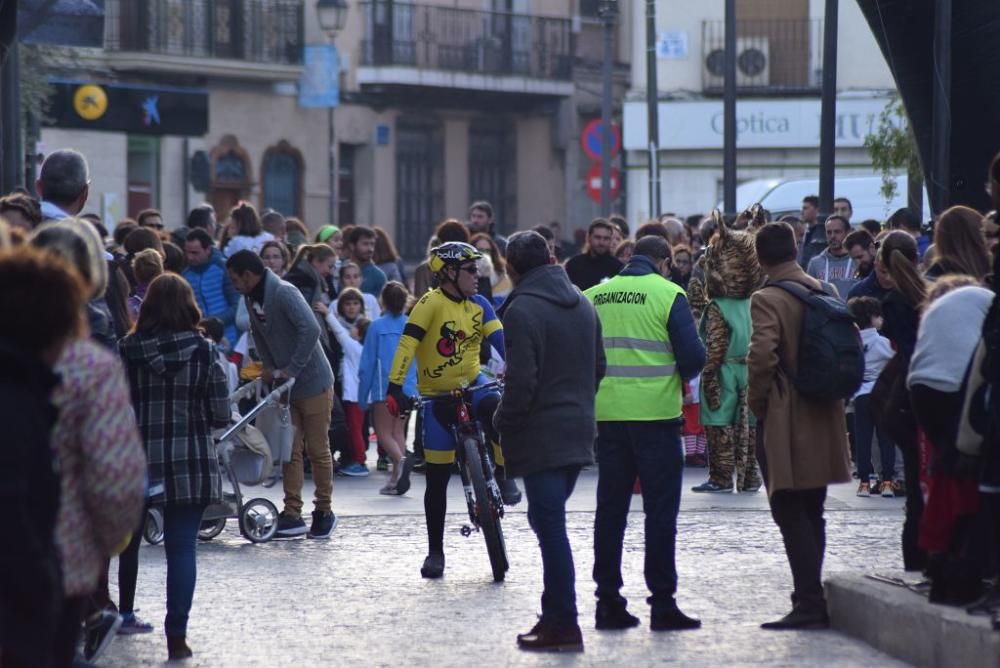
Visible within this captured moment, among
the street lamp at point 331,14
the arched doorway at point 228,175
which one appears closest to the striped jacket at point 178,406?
the street lamp at point 331,14

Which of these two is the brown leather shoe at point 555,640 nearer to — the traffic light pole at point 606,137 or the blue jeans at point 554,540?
the blue jeans at point 554,540

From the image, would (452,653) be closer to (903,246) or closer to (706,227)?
(903,246)

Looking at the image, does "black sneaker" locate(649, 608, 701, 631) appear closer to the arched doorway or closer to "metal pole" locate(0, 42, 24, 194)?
"metal pole" locate(0, 42, 24, 194)

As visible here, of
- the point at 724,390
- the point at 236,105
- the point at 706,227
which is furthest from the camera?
the point at 236,105

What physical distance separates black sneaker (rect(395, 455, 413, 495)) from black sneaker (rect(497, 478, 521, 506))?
3.00ft

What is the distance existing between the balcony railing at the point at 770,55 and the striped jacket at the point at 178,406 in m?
31.8

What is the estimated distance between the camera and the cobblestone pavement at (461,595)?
858cm

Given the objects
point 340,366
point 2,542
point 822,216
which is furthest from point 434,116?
point 2,542

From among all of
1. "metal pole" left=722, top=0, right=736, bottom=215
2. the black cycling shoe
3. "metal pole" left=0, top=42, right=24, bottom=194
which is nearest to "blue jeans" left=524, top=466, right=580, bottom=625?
the black cycling shoe

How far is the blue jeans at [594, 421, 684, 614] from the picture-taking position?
29.9ft

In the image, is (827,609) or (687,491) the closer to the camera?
(827,609)

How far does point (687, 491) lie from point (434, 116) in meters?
28.7

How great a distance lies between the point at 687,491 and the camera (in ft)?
47.6

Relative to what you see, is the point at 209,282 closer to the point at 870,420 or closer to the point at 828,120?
the point at 870,420
